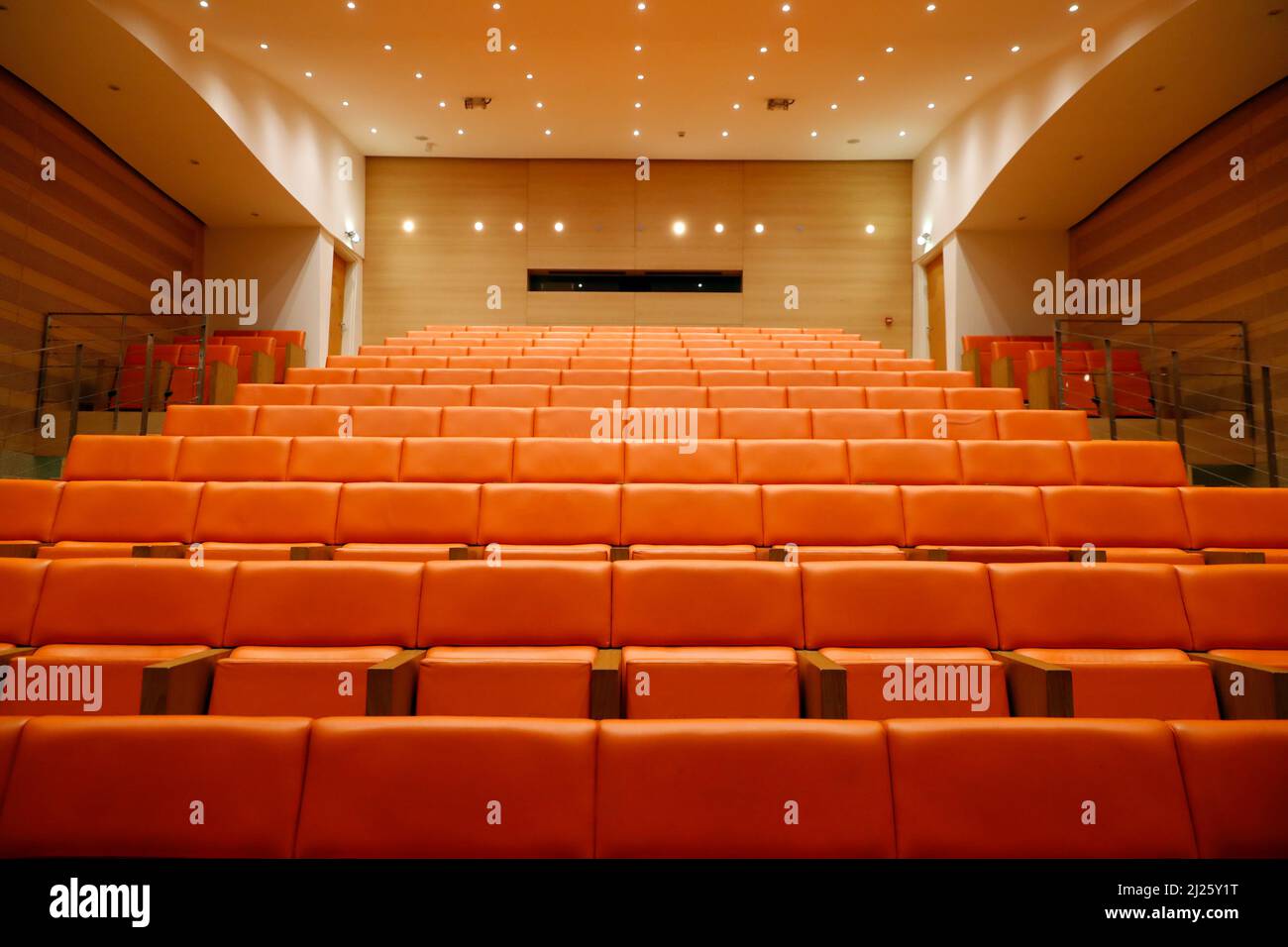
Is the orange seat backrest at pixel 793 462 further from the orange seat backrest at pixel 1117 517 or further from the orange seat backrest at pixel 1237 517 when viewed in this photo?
the orange seat backrest at pixel 1237 517

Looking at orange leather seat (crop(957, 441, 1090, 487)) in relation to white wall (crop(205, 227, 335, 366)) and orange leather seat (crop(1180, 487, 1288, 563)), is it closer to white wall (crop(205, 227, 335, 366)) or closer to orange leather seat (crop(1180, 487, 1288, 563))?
orange leather seat (crop(1180, 487, 1288, 563))

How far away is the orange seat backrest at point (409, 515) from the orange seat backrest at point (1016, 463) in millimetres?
1381

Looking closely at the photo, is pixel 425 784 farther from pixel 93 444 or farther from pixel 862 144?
Answer: pixel 862 144

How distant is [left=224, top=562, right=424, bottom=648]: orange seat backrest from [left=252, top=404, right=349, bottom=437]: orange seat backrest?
1158mm

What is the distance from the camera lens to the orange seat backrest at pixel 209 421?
94.7 inches

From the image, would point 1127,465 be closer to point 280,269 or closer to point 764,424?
point 764,424

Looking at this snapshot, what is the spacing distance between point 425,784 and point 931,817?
1.65 feet

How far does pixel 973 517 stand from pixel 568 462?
107cm

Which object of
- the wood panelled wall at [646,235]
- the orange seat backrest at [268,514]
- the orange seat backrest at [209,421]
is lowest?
the orange seat backrest at [268,514]

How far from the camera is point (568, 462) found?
2.13m

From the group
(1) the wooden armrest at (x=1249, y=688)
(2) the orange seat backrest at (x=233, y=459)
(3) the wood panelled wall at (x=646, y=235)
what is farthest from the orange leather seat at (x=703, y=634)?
(3) the wood panelled wall at (x=646, y=235)
